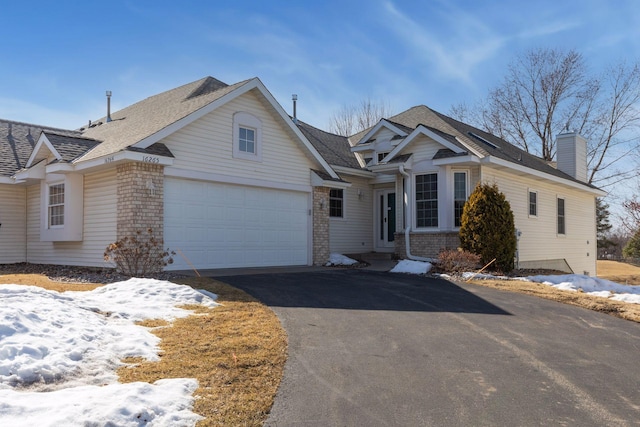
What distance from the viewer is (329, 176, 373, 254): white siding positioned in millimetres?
17844

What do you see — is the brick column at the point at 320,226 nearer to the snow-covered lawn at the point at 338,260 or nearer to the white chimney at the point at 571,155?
the snow-covered lawn at the point at 338,260

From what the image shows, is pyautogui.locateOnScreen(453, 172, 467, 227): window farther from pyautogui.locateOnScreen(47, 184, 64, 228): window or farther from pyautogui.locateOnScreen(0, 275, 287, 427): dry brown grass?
pyautogui.locateOnScreen(47, 184, 64, 228): window

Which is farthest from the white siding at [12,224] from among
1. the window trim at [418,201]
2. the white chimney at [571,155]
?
the white chimney at [571,155]

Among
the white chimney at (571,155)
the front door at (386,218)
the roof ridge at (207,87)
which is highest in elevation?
the roof ridge at (207,87)

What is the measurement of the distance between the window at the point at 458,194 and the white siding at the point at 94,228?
1014 cm

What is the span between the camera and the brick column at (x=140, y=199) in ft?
37.9

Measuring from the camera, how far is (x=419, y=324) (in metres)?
7.04

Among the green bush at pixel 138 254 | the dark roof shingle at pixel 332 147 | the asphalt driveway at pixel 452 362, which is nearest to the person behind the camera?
the asphalt driveway at pixel 452 362

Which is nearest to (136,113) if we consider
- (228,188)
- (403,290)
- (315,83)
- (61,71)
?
(61,71)

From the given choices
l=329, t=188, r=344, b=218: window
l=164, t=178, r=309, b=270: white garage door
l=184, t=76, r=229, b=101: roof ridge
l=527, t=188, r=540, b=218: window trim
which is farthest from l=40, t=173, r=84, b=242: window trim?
l=527, t=188, r=540, b=218: window trim

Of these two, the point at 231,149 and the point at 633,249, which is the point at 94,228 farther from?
the point at 633,249

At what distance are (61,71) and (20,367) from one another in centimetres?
1161

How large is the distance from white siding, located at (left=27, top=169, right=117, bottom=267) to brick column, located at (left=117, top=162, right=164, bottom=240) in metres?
0.53

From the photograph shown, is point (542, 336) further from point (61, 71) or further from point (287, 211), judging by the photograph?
point (61, 71)
